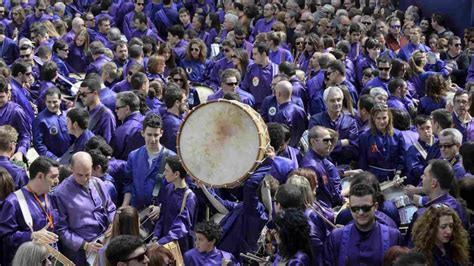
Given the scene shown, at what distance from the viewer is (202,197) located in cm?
1023

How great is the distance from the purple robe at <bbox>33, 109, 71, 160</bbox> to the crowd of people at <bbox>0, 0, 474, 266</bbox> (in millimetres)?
17

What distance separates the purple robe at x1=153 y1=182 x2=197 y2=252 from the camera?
31.9 ft

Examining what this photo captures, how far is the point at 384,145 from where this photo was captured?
1128cm

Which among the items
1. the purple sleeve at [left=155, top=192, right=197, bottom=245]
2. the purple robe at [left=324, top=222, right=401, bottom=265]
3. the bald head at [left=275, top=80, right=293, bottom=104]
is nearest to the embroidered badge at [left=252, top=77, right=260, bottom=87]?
the bald head at [left=275, top=80, right=293, bottom=104]

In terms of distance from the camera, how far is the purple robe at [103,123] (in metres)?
12.2

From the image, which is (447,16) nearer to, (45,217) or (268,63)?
(268,63)

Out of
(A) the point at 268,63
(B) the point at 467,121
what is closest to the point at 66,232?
(B) the point at 467,121

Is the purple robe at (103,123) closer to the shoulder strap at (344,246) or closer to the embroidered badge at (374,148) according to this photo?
the embroidered badge at (374,148)

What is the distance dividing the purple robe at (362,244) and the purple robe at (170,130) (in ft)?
14.5

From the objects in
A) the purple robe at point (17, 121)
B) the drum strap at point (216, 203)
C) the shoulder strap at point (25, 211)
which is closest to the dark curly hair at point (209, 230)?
the drum strap at point (216, 203)

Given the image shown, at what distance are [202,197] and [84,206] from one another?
1.26 m

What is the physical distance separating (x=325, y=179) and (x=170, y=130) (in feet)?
8.74

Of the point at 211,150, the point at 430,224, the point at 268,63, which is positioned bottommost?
the point at 268,63

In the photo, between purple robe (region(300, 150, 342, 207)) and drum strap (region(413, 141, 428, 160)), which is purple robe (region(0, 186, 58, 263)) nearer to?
purple robe (region(300, 150, 342, 207))
